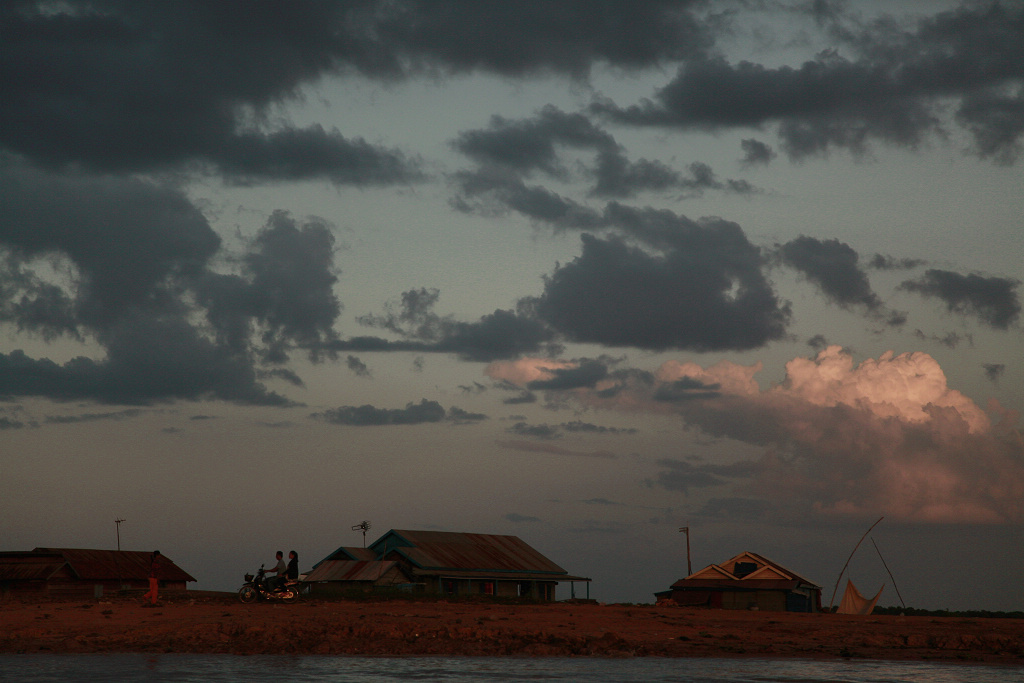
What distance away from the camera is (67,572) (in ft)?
188

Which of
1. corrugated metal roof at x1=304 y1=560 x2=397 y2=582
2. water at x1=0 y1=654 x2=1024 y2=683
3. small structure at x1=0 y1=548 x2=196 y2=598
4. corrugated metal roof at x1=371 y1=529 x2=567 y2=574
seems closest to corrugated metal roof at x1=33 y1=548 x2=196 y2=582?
small structure at x1=0 y1=548 x2=196 y2=598

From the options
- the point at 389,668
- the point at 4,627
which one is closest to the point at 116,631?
the point at 4,627

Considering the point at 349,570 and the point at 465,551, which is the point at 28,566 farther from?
the point at 465,551

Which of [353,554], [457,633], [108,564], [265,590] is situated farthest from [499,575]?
[457,633]

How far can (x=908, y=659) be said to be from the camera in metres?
24.1

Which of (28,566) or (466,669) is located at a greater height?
(28,566)

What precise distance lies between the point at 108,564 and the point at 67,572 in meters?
3.43

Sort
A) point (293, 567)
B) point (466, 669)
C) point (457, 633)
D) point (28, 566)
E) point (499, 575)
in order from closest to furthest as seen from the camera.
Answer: point (466, 669), point (457, 633), point (293, 567), point (28, 566), point (499, 575)

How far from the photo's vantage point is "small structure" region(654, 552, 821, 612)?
53.7 meters

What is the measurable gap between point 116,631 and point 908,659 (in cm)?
1974

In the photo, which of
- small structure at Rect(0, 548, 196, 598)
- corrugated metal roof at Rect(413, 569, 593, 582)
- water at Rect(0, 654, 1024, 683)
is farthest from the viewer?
small structure at Rect(0, 548, 196, 598)

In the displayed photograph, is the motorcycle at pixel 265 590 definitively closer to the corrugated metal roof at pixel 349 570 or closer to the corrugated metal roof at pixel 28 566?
the corrugated metal roof at pixel 349 570

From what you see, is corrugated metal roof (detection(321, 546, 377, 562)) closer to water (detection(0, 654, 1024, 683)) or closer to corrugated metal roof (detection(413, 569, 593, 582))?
corrugated metal roof (detection(413, 569, 593, 582))

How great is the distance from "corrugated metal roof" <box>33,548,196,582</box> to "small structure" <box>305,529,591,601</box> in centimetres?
1270
